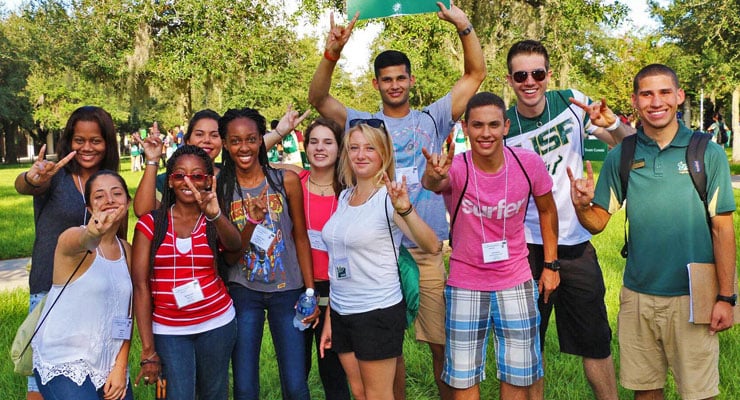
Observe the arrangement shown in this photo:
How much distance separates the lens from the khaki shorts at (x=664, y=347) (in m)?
3.35

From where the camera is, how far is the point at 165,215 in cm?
347

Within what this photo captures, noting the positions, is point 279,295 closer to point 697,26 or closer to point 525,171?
point 525,171

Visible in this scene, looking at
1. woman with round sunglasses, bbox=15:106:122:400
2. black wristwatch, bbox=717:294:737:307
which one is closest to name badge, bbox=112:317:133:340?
woman with round sunglasses, bbox=15:106:122:400

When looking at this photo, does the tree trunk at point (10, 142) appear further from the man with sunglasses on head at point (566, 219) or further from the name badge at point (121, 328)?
the man with sunglasses on head at point (566, 219)

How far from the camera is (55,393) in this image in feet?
10.2

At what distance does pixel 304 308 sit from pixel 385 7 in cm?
216

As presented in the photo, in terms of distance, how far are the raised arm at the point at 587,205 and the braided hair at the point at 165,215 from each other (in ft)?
6.57

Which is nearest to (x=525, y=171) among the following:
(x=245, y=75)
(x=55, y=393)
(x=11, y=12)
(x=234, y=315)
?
(x=234, y=315)

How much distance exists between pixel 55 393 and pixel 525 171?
8.92 ft

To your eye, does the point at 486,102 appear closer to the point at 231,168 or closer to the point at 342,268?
the point at 342,268

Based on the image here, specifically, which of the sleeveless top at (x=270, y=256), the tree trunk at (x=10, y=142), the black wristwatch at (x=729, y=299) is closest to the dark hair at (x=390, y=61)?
the sleeveless top at (x=270, y=256)

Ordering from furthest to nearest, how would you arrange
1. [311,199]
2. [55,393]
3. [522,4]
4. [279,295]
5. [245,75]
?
[245,75] → [522,4] → [311,199] → [279,295] → [55,393]

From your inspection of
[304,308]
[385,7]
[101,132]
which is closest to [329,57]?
[385,7]

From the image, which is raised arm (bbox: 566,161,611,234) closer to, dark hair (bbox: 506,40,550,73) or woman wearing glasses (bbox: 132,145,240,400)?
dark hair (bbox: 506,40,550,73)
